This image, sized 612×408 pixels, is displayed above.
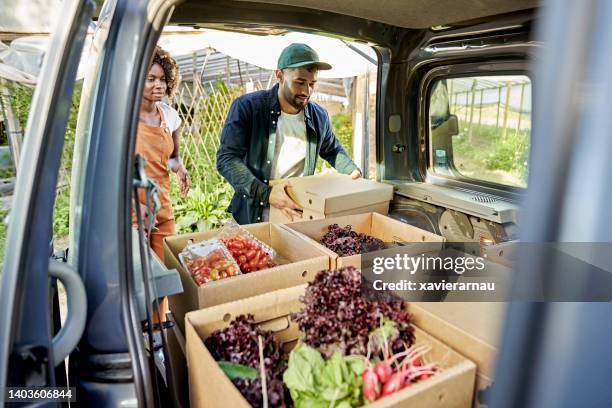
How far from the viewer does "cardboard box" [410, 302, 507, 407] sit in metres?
1.25

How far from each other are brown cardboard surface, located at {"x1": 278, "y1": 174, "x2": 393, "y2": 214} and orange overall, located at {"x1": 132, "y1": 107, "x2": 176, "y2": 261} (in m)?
1.13

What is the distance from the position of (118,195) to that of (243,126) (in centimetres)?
210

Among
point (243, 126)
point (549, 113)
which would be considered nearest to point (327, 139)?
point (243, 126)

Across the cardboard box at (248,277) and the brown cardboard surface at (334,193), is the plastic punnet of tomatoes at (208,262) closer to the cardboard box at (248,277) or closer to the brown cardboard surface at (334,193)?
the cardboard box at (248,277)

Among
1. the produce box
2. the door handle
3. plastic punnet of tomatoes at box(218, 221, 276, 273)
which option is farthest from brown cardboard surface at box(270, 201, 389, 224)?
the door handle

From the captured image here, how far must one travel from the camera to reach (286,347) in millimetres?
1670

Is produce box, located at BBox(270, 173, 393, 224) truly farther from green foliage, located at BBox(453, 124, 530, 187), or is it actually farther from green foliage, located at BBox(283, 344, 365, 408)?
green foliage, located at BBox(283, 344, 365, 408)

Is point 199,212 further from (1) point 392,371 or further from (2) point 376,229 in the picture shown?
(1) point 392,371

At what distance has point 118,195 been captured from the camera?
110 cm

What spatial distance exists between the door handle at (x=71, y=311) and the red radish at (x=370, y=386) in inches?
31.4

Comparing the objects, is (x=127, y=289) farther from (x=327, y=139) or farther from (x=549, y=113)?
(x=327, y=139)

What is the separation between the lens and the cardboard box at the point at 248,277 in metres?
1.60

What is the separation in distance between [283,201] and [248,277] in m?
1.24

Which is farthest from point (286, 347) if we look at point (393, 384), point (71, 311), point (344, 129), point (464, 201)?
point (344, 129)
